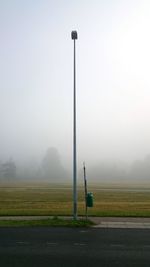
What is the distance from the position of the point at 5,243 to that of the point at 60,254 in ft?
9.07

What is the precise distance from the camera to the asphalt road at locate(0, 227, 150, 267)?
11.5 m

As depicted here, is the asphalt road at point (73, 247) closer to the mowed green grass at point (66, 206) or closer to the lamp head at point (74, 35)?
the mowed green grass at point (66, 206)

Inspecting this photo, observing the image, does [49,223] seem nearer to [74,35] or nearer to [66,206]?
[74,35]

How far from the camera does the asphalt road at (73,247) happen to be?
37.7 ft

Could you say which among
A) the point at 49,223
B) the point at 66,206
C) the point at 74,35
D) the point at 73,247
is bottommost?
the point at 66,206

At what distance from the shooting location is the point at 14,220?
21.7 meters

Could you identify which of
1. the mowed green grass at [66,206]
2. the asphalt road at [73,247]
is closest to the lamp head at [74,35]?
the asphalt road at [73,247]

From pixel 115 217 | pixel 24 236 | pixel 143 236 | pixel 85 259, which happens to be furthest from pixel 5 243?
pixel 115 217

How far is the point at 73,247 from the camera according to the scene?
1383 centimetres

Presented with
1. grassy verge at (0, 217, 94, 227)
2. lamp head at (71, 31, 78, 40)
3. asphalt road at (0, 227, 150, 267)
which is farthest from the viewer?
lamp head at (71, 31, 78, 40)

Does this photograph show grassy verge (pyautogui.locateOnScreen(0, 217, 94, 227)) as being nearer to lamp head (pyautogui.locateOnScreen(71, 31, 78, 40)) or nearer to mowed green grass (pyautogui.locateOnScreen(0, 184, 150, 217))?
mowed green grass (pyautogui.locateOnScreen(0, 184, 150, 217))

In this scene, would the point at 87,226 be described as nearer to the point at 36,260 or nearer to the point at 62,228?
the point at 62,228

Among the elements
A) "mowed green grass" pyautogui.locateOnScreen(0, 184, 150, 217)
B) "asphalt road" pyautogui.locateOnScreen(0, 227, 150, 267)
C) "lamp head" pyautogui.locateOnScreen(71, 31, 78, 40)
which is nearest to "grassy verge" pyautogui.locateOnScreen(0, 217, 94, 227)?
"asphalt road" pyautogui.locateOnScreen(0, 227, 150, 267)

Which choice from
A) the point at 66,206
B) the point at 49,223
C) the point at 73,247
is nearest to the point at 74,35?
the point at 49,223
